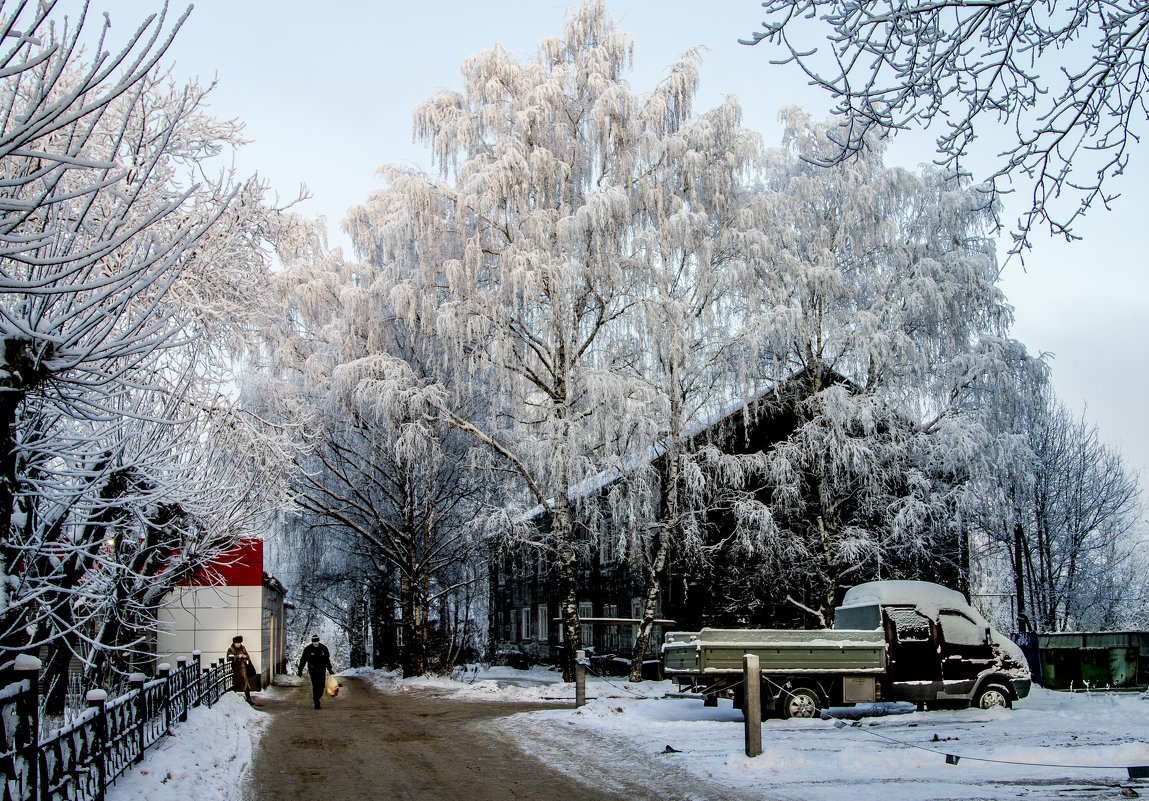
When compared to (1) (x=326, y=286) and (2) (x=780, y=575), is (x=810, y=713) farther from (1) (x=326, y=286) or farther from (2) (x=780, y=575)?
(1) (x=326, y=286)

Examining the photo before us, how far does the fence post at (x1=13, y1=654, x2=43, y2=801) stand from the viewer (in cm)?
655

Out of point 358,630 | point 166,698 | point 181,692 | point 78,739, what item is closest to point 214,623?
point 181,692

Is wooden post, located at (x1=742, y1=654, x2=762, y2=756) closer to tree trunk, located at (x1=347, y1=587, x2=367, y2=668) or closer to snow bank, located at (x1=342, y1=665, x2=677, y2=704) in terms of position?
snow bank, located at (x1=342, y1=665, x2=677, y2=704)

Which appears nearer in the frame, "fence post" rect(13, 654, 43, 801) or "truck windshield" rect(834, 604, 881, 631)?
"fence post" rect(13, 654, 43, 801)

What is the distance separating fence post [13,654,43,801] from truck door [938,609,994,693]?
1409cm

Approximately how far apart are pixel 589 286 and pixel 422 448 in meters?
6.12

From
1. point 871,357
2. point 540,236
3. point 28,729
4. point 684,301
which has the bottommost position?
point 28,729

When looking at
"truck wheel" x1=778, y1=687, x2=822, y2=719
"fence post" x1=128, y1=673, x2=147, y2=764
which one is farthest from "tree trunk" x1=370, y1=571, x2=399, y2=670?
"fence post" x1=128, y1=673, x2=147, y2=764

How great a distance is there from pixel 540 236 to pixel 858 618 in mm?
12313

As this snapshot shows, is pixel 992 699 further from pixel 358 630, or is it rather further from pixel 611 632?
pixel 358 630

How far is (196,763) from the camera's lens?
11008 millimetres

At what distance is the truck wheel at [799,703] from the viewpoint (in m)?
15.0

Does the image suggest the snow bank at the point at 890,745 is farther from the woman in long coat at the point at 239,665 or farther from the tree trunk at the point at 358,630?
the tree trunk at the point at 358,630

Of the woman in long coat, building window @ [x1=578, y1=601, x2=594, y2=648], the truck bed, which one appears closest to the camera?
the truck bed
